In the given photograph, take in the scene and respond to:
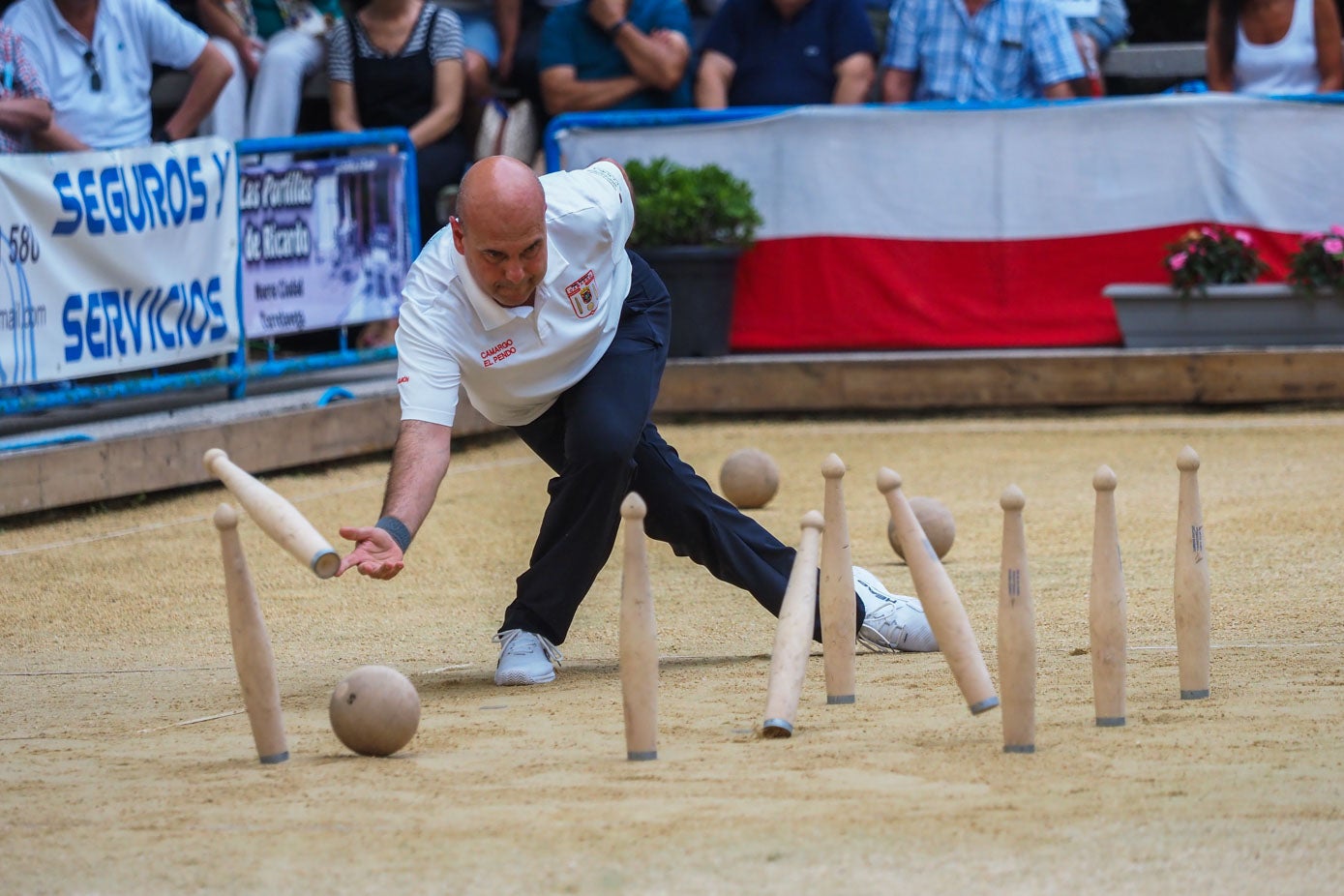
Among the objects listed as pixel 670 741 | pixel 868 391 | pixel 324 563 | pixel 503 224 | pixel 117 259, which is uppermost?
pixel 503 224

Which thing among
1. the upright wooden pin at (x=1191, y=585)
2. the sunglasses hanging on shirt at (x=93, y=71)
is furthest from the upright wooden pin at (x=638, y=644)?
the sunglasses hanging on shirt at (x=93, y=71)

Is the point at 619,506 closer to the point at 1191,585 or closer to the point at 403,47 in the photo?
the point at 1191,585

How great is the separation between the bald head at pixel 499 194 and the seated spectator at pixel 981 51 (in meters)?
6.89

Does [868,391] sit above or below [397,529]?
below

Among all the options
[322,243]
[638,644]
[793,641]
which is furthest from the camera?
[322,243]

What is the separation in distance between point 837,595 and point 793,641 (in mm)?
324

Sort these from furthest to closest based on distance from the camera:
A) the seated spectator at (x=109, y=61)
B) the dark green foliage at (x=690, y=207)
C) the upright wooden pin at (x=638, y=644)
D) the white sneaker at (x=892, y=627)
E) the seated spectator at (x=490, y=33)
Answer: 1. the seated spectator at (x=490, y=33)
2. the dark green foliage at (x=690, y=207)
3. the seated spectator at (x=109, y=61)
4. the white sneaker at (x=892, y=627)
5. the upright wooden pin at (x=638, y=644)

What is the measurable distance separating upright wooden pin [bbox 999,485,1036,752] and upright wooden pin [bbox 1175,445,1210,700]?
24.2 inches

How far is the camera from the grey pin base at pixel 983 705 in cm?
427

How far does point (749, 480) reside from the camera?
27.4 ft

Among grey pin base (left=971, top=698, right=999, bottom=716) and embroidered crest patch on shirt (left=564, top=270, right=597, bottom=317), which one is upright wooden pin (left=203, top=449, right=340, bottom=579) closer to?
embroidered crest patch on shirt (left=564, top=270, right=597, bottom=317)

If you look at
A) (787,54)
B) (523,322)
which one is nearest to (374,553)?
(523,322)

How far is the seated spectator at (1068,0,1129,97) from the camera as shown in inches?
455

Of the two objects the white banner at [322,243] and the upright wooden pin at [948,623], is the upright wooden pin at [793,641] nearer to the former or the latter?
the upright wooden pin at [948,623]
